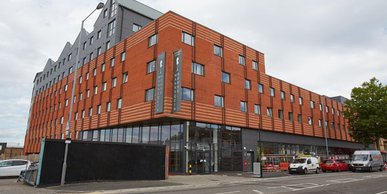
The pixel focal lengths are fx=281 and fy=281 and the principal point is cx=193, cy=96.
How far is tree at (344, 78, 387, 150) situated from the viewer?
4503 cm

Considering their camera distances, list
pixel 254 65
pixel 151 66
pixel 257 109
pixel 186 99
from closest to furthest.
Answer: pixel 186 99
pixel 151 66
pixel 257 109
pixel 254 65

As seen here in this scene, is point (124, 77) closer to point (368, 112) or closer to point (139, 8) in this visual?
point (139, 8)

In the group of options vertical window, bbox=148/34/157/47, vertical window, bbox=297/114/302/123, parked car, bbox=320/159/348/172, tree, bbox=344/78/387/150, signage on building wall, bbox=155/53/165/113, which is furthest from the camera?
tree, bbox=344/78/387/150

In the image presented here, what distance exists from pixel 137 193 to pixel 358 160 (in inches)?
1179

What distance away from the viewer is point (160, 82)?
85.8 feet

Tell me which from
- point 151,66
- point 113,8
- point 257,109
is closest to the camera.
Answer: point 151,66

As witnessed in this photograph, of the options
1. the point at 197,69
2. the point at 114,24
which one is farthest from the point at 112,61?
the point at 197,69

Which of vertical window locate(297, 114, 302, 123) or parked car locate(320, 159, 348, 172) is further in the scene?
vertical window locate(297, 114, 302, 123)

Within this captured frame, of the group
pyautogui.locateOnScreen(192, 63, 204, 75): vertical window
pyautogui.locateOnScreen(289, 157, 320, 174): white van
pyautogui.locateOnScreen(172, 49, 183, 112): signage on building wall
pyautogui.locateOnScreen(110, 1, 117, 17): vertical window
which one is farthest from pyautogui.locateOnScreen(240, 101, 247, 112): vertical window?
pyautogui.locateOnScreen(110, 1, 117, 17): vertical window

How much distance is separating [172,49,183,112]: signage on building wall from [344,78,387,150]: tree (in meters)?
35.6

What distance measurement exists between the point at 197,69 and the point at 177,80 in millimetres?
4127

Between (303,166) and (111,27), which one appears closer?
(303,166)

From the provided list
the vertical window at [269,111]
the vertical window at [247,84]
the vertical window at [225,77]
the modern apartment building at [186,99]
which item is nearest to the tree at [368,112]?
the modern apartment building at [186,99]

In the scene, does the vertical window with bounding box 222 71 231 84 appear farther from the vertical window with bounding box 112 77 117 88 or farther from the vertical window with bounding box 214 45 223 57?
the vertical window with bounding box 112 77 117 88
